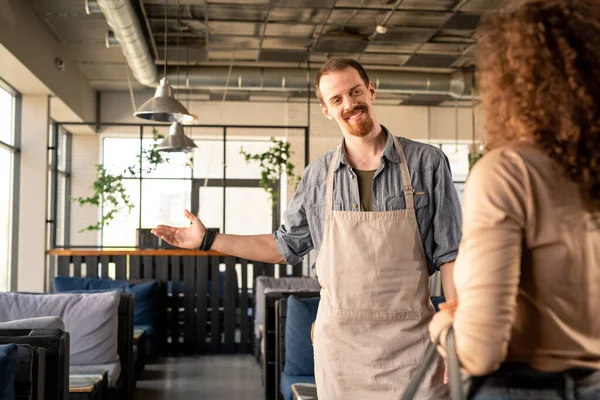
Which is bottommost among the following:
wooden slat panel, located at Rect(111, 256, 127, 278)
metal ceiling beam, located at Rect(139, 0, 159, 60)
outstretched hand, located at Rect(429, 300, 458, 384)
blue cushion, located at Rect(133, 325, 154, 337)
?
blue cushion, located at Rect(133, 325, 154, 337)

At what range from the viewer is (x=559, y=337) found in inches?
46.1

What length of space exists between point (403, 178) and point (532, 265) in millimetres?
1124

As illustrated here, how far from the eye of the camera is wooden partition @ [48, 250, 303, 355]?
7.91 meters

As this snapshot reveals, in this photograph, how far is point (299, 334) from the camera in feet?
14.0

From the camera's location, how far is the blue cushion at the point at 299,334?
426 centimetres

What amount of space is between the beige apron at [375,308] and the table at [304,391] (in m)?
1.44

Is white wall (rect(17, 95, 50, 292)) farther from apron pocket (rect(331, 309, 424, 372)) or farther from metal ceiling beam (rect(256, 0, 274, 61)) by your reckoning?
apron pocket (rect(331, 309, 424, 372))

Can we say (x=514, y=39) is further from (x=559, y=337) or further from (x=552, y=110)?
(x=559, y=337)

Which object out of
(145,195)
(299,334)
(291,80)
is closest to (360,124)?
(299,334)

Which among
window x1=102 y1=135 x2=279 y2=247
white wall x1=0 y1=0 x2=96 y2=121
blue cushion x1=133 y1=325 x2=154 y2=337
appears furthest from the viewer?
window x1=102 y1=135 x2=279 y2=247

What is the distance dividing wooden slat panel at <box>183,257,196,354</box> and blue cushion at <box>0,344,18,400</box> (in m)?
5.51

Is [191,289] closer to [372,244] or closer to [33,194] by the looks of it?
[33,194]

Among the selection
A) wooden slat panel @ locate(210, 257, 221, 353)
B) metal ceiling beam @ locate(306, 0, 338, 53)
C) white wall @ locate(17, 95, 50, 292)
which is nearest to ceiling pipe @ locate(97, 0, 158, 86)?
white wall @ locate(17, 95, 50, 292)

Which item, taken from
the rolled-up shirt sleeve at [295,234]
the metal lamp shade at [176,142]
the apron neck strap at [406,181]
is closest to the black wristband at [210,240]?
the rolled-up shirt sleeve at [295,234]
